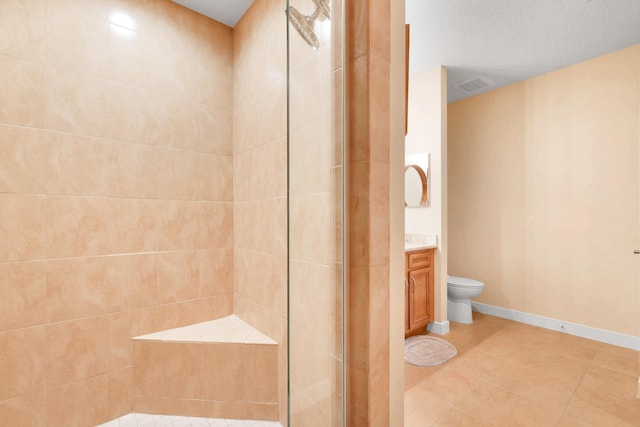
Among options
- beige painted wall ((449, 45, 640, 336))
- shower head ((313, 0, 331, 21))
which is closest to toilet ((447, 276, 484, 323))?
beige painted wall ((449, 45, 640, 336))

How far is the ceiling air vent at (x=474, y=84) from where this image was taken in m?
3.03

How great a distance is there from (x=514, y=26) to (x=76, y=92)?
9.30 feet

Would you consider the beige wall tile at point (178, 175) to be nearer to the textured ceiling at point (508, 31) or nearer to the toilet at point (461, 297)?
the textured ceiling at point (508, 31)

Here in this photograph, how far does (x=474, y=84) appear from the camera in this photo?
10.2 feet

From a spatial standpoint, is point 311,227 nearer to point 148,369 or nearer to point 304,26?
point 304,26

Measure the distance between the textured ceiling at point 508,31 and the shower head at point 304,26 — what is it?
146cm

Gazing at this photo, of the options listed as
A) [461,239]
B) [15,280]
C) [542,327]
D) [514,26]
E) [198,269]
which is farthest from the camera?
[461,239]

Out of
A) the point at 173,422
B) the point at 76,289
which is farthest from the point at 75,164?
the point at 173,422

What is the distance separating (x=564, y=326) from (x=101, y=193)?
3797 mm

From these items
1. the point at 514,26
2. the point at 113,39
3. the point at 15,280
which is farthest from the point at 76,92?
the point at 514,26

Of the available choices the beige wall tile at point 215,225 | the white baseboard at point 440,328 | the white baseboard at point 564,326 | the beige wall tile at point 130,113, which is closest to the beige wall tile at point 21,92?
the beige wall tile at point 130,113

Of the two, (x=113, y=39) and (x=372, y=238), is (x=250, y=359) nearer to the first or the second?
(x=372, y=238)

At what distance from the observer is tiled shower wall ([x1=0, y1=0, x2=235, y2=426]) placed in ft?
4.57

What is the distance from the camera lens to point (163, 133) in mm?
1787
